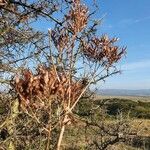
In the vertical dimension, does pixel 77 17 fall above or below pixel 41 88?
above

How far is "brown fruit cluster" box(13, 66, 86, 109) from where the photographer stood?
131 inches

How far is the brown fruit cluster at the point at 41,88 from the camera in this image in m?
3.34

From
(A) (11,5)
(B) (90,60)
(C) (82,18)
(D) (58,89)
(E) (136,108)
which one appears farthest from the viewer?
(E) (136,108)

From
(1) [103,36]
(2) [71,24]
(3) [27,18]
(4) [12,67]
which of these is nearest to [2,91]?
(4) [12,67]

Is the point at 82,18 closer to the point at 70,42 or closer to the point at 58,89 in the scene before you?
the point at 70,42

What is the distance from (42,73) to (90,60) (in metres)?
1.15

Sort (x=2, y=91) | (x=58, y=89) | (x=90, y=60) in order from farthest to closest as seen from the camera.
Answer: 1. (x=2, y=91)
2. (x=90, y=60)
3. (x=58, y=89)

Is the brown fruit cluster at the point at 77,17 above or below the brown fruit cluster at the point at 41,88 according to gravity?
above

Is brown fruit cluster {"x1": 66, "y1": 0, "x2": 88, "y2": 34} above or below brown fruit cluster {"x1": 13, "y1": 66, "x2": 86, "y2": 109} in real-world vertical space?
above

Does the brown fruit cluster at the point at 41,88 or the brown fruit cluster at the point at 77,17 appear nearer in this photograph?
the brown fruit cluster at the point at 41,88

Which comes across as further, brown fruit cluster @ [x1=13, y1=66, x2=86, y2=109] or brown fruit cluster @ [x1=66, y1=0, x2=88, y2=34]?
brown fruit cluster @ [x1=66, y1=0, x2=88, y2=34]

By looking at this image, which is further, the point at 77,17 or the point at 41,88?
the point at 77,17

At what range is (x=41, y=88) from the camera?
11.1ft

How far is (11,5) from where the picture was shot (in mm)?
8914
